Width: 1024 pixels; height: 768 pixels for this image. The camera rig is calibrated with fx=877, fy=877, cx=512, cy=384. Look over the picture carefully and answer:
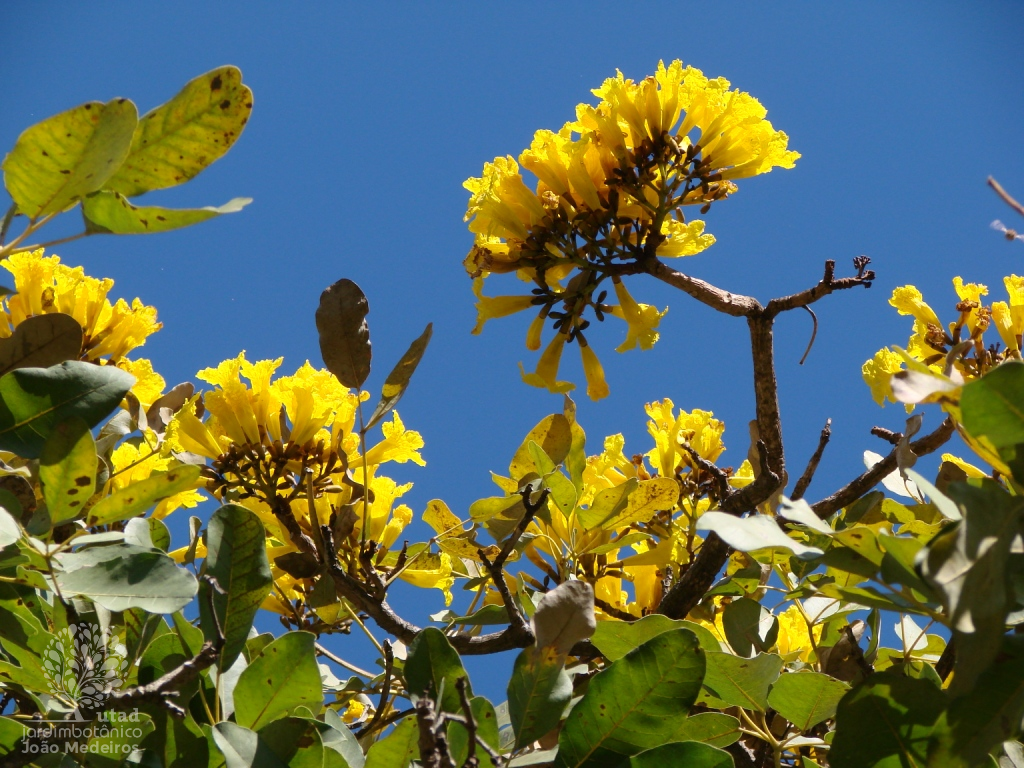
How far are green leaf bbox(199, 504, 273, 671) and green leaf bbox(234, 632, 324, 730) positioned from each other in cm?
4

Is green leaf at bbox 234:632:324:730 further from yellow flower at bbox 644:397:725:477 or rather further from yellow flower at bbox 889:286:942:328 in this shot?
yellow flower at bbox 889:286:942:328

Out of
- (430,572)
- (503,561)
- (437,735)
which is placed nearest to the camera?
(437,735)

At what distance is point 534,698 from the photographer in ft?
3.48

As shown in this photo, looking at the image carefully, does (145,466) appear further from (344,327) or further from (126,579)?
(126,579)

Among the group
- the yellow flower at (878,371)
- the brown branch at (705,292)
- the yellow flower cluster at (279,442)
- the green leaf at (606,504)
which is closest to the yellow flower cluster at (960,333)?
the yellow flower at (878,371)

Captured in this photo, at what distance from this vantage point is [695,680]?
1.06 metres

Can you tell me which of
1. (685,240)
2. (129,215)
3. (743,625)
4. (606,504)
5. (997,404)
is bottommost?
(743,625)

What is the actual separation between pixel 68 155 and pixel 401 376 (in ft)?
2.43

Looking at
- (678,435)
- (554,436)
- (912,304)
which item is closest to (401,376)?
(554,436)

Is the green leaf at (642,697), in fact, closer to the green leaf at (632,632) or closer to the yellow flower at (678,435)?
the green leaf at (632,632)

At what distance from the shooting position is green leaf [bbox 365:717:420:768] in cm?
113

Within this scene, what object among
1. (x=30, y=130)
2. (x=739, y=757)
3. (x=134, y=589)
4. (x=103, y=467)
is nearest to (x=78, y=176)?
(x=30, y=130)

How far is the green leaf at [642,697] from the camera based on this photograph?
1061 millimetres

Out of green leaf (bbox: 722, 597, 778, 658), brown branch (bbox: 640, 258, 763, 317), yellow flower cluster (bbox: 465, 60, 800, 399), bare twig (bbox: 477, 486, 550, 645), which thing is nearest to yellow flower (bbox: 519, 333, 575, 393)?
yellow flower cluster (bbox: 465, 60, 800, 399)
